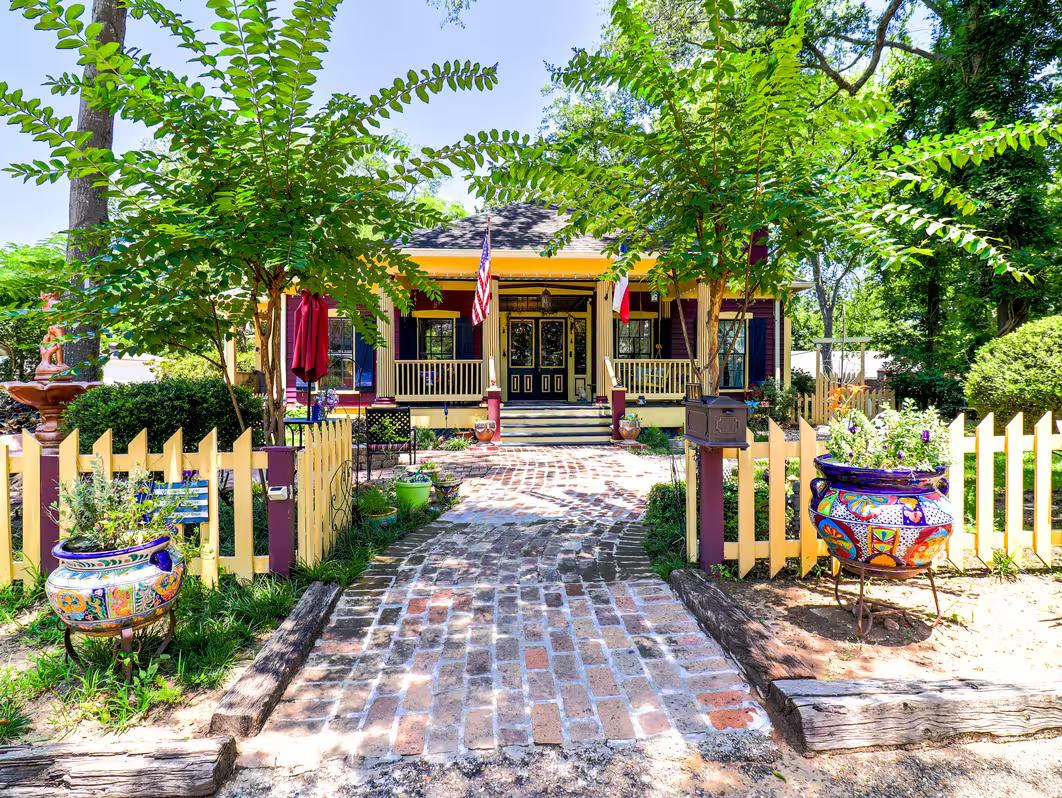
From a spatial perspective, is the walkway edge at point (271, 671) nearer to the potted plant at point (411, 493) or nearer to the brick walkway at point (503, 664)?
the brick walkway at point (503, 664)

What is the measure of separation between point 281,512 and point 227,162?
7.32 feet

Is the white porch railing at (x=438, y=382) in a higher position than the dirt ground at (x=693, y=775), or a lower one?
→ higher

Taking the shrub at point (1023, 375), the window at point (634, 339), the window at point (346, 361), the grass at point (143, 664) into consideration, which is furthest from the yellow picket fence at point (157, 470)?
the window at point (634, 339)

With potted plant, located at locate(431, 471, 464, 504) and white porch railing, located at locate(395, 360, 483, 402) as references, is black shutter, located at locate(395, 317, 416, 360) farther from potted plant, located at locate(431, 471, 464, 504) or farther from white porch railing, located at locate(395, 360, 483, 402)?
potted plant, located at locate(431, 471, 464, 504)

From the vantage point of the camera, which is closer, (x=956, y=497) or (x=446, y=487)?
(x=956, y=497)

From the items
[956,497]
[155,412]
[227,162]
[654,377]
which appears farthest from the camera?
[654,377]

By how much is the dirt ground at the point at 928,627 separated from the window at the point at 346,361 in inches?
436

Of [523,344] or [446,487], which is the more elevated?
[523,344]

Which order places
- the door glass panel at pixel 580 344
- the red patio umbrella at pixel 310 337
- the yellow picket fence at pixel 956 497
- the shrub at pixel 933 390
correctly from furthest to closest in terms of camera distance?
the door glass panel at pixel 580 344 < the shrub at pixel 933 390 < the red patio umbrella at pixel 310 337 < the yellow picket fence at pixel 956 497

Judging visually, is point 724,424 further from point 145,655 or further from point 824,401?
point 824,401

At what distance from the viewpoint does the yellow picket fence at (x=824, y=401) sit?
13.7 m

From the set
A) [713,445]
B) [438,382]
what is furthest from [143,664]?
[438,382]

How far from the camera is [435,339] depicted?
44.7 ft

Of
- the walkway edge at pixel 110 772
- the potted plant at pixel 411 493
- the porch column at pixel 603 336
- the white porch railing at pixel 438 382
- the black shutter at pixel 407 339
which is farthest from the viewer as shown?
the black shutter at pixel 407 339
